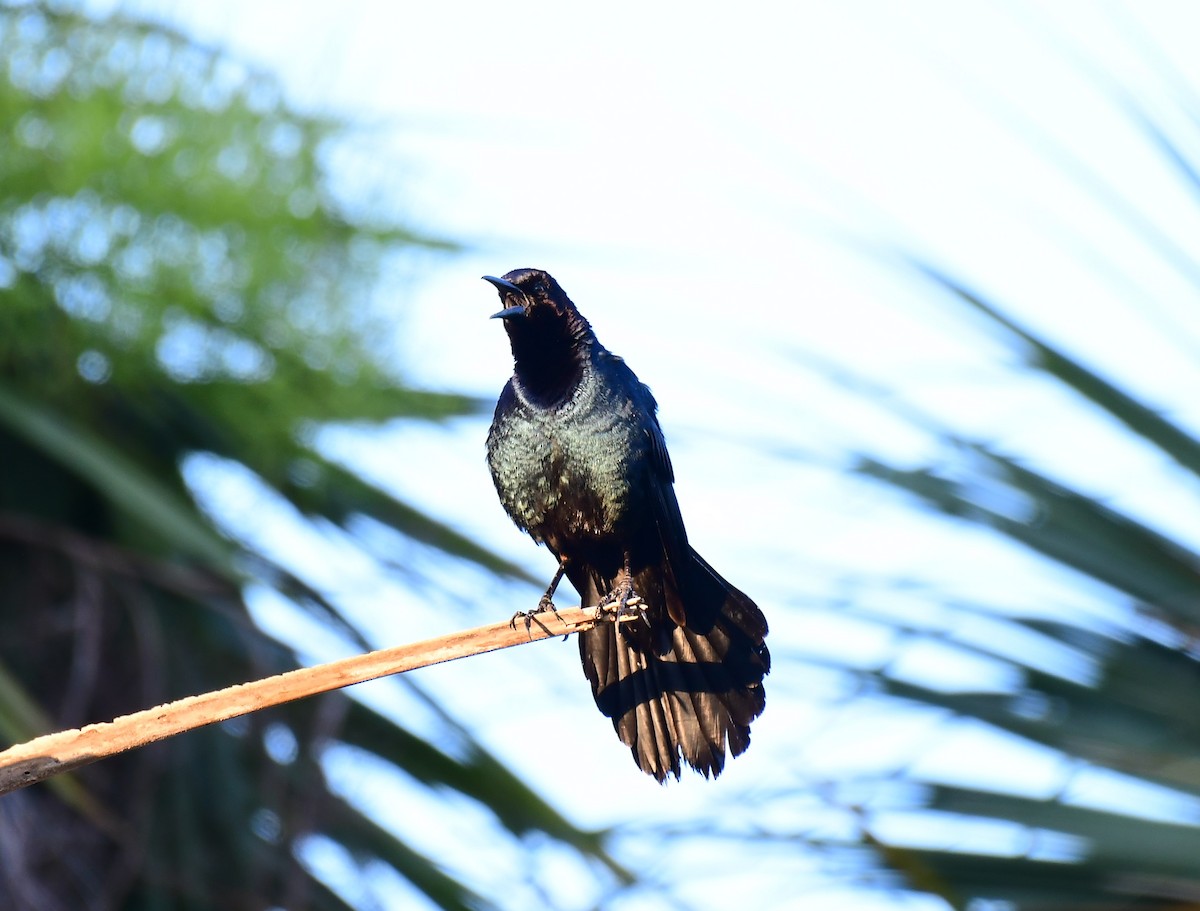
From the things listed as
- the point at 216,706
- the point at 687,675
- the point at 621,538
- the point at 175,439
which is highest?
the point at 175,439

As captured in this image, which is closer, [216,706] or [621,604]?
[216,706]

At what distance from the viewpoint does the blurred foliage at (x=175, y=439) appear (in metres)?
3.75

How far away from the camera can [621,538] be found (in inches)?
98.0

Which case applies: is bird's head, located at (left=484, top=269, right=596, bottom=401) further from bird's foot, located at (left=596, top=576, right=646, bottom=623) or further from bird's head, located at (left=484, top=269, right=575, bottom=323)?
bird's foot, located at (left=596, top=576, right=646, bottom=623)

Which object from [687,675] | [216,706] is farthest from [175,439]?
[216,706]

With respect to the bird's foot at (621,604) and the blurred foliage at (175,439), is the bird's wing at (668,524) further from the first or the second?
the blurred foliage at (175,439)

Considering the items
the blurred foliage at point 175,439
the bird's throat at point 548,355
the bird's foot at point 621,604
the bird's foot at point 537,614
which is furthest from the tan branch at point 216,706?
the blurred foliage at point 175,439

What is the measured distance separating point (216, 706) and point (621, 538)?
1270mm

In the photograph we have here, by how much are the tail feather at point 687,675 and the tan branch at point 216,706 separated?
0.85 metres

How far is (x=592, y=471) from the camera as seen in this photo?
96.5 inches

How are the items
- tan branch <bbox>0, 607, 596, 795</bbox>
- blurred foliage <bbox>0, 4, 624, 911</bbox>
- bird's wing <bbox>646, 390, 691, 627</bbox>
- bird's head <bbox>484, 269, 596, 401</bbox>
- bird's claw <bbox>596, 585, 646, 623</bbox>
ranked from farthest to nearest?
blurred foliage <bbox>0, 4, 624, 911</bbox> → bird's head <bbox>484, 269, 596, 401</bbox> → bird's wing <bbox>646, 390, 691, 627</bbox> → bird's claw <bbox>596, 585, 646, 623</bbox> → tan branch <bbox>0, 607, 596, 795</bbox>

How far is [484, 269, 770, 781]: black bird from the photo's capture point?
2.30 m

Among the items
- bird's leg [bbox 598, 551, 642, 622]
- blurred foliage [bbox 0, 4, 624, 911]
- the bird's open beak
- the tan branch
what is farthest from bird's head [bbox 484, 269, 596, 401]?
blurred foliage [bbox 0, 4, 624, 911]

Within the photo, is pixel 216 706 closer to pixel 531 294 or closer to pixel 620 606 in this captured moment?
pixel 620 606
